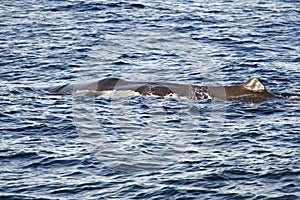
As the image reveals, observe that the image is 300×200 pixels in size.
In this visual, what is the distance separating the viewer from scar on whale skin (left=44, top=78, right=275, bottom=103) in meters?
22.8

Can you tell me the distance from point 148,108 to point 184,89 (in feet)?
6.05

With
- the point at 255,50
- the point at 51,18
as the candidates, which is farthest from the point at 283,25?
the point at 51,18

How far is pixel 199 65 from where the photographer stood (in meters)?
27.3

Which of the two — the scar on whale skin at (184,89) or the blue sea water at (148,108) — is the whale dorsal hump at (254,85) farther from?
the blue sea water at (148,108)

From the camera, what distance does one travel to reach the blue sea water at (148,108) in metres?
17.2

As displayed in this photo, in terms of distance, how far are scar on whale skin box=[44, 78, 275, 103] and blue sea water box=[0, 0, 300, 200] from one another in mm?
456

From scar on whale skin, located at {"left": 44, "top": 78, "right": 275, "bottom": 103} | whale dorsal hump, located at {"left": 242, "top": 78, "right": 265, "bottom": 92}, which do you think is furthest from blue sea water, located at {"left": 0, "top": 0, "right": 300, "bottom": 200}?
whale dorsal hump, located at {"left": 242, "top": 78, "right": 265, "bottom": 92}

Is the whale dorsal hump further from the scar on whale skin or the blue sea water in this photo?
the blue sea water

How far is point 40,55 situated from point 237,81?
7135 millimetres

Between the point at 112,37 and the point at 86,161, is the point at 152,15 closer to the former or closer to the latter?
the point at 112,37

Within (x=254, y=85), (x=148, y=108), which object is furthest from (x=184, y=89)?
(x=254, y=85)

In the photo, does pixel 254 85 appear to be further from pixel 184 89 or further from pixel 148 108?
pixel 148 108

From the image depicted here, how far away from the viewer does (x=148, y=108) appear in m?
22.2

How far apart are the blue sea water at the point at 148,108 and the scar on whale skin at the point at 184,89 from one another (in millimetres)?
456
